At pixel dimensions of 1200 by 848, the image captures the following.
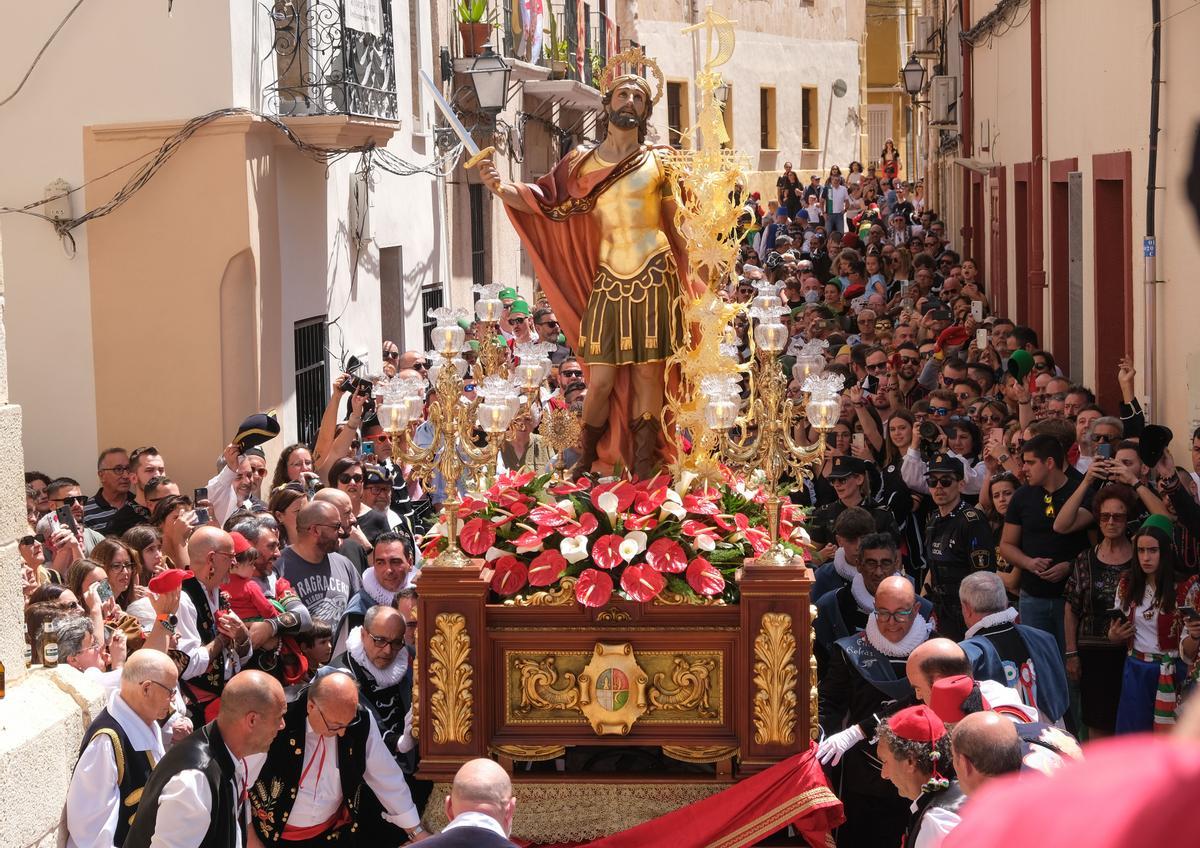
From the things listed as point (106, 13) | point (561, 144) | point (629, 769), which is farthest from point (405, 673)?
point (561, 144)

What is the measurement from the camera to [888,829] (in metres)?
5.85

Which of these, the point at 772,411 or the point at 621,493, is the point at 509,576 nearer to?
the point at 621,493

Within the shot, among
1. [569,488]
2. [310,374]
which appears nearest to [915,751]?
[569,488]

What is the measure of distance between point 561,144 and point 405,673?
20.0 meters

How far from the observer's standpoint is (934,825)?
3957 millimetres

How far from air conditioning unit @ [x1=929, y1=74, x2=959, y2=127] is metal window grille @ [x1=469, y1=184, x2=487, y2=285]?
7.26 m

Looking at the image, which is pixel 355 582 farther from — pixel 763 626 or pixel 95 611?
pixel 763 626

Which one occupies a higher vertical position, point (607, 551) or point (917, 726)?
point (607, 551)

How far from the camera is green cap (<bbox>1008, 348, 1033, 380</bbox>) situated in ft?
36.2

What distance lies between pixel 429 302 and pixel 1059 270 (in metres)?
7.14

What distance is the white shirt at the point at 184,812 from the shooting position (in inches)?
169

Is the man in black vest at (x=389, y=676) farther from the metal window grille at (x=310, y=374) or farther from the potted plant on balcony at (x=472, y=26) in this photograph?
the potted plant on balcony at (x=472, y=26)

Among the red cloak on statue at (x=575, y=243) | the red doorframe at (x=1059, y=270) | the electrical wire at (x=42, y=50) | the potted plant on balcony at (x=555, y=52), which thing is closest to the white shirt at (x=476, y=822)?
the red cloak on statue at (x=575, y=243)

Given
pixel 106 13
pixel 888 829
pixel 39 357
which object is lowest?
pixel 888 829
